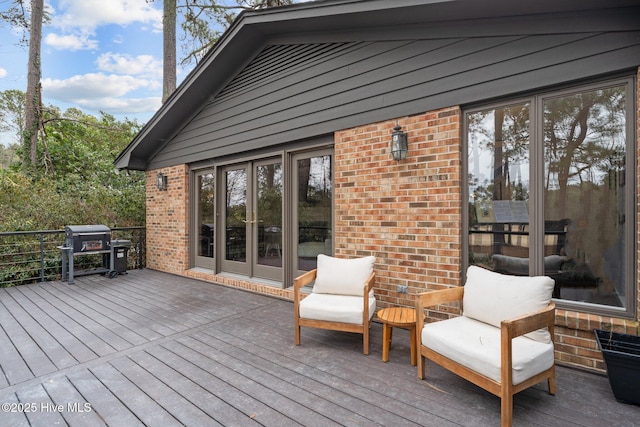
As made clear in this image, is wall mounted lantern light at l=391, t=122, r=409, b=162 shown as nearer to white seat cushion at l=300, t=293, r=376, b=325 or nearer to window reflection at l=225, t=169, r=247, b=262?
white seat cushion at l=300, t=293, r=376, b=325

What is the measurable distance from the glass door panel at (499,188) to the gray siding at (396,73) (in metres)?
0.26

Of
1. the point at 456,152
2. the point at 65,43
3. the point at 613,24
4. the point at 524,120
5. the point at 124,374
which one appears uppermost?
the point at 65,43

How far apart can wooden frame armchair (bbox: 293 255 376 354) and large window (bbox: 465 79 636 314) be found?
3.53ft

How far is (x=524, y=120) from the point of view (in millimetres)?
2715

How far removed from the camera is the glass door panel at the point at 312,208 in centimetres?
416

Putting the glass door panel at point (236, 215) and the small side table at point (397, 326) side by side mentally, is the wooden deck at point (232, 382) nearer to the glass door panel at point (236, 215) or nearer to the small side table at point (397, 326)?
the small side table at point (397, 326)

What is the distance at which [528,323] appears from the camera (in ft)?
6.03

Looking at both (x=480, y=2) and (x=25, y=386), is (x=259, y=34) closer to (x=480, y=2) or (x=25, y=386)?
(x=480, y=2)

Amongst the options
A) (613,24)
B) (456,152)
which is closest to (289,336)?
(456,152)

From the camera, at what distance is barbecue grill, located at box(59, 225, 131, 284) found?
216 inches

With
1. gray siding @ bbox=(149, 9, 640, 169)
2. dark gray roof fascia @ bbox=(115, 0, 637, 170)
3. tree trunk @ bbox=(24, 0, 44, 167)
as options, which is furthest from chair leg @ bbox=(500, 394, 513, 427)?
tree trunk @ bbox=(24, 0, 44, 167)

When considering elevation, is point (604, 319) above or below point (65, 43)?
below

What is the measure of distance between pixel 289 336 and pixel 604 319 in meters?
2.55

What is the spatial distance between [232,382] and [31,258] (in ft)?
20.1
